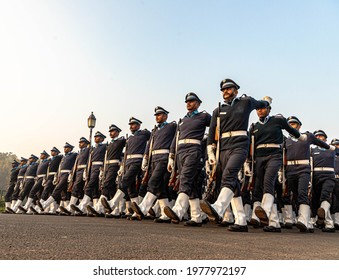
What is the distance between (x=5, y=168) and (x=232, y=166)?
100 meters

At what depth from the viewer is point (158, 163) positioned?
8.66 m

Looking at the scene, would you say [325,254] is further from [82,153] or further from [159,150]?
[82,153]

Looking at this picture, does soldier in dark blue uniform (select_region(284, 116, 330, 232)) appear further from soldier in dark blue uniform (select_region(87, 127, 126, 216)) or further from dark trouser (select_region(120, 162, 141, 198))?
soldier in dark blue uniform (select_region(87, 127, 126, 216))

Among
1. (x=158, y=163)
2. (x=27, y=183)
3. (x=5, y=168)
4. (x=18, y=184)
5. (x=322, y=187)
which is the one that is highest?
(x=5, y=168)

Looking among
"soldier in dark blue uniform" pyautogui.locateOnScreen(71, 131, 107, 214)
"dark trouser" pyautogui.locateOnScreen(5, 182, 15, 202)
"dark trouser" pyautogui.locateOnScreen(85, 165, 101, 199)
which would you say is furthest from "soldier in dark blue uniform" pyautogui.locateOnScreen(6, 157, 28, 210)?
"dark trouser" pyautogui.locateOnScreen(85, 165, 101, 199)

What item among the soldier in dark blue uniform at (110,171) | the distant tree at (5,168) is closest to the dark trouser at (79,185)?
the soldier in dark blue uniform at (110,171)

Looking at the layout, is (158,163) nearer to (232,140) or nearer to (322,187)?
(232,140)

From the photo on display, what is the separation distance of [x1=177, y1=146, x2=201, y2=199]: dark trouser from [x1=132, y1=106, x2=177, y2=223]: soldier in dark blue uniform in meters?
1.15

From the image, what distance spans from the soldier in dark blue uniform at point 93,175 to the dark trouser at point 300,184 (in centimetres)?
581

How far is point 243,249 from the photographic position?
12.2 ft

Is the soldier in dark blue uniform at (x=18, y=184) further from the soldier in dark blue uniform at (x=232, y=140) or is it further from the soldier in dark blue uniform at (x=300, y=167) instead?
the soldier in dark blue uniform at (x=232, y=140)

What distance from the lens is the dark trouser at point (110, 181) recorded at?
1073 cm

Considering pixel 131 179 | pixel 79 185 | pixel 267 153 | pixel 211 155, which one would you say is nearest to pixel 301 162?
pixel 267 153
